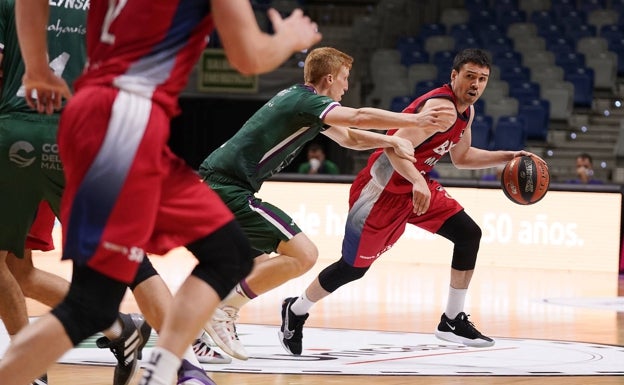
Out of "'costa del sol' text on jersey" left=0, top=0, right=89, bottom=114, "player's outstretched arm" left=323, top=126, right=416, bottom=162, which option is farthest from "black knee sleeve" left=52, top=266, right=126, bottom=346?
"player's outstretched arm" left=323, top=126, right=416, bottom=162

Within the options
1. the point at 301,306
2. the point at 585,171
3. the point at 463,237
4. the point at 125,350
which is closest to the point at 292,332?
the point at 301,306

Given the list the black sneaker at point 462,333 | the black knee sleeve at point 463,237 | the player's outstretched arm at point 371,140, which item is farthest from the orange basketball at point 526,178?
the player's outstretched arm at point 371,140

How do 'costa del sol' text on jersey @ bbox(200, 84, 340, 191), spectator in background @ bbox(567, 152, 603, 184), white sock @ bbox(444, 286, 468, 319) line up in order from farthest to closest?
1. spectator in background @ bbox(567, 152, 603, 184)
2. white sock @ bbox(444, 286, 468, 319)
3. 'costa del sol' text on jersey @ bbox(200, 84, 340, 191)

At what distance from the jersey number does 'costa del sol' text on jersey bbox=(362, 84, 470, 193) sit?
358 centimetres

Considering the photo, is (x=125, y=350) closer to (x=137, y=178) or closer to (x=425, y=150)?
(x=137, y=178)

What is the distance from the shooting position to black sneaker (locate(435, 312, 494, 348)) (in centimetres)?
671

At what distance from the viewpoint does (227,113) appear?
21.5m

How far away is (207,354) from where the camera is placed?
19.2 feet

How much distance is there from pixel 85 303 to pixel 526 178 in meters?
4.40

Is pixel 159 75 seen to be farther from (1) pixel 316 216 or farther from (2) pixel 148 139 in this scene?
(1) pixel 316 216

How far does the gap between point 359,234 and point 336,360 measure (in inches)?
40.1

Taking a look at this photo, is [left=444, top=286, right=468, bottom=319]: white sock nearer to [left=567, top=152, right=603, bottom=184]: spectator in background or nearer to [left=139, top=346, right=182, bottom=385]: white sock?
[left=139, top=346, right=182, bottom=385]: white sock

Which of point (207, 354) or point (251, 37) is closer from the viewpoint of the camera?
point (251, 37)

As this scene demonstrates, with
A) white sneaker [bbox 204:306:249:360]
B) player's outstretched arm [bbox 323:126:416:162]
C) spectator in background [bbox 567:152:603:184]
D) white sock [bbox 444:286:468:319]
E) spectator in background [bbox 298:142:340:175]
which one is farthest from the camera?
spectator in background [bbox 298:142:340:175]
